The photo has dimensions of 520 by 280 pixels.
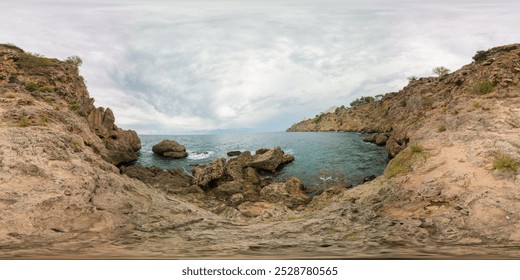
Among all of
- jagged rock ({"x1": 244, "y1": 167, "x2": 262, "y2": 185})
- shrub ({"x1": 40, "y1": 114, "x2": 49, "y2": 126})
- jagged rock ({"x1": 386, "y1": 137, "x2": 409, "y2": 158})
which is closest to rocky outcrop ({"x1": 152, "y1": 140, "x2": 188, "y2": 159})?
jagged rock ({"x1": 244, "y1": 167, "x2": 262, "y2": 185})

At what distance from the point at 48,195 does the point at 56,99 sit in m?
17.5

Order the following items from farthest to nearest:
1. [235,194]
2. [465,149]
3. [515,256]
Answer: [235,194] < [465,149] < [515,256]

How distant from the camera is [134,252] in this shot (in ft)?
30.5

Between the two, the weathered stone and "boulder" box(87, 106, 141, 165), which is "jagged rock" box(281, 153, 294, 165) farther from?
"boulder" box(87, 106, 141, 165)

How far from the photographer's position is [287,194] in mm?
24422

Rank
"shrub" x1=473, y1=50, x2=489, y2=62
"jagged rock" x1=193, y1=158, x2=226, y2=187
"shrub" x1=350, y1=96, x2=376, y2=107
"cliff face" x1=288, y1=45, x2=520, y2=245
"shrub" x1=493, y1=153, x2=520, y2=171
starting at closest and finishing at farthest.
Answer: "cliff face" x1=288, y1=45, x2=520, y2=245 < "shrub" x1=493, y1=153, x2=520, y2=171 < "jagged rock" x1=193, y1=158, x2=226, y2=187 < "shrub" x1=473, y1=50, x2=489, y2=62 < "shrub" x1=350, y1=96, x2=376, y2=107

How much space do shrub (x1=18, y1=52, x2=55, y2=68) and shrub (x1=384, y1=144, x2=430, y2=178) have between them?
3337cm

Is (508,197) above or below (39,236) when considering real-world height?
above

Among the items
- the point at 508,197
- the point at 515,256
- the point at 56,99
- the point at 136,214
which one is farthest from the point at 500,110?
the point at 56,99

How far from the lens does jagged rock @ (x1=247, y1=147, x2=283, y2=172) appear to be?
3412 centimetres

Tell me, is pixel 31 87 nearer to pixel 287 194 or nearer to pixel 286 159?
pixel 287 194

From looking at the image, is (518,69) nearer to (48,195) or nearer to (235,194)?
(235,194)

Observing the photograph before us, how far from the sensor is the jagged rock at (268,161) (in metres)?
34.1

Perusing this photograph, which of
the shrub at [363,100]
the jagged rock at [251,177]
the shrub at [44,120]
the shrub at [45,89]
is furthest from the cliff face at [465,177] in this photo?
the shrub at [363,100]
